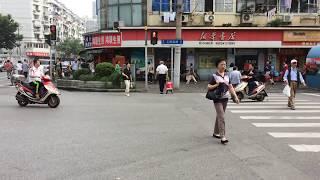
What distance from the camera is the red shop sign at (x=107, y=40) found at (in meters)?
31.2

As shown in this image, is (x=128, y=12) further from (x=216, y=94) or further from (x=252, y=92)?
(x=216, y=94)

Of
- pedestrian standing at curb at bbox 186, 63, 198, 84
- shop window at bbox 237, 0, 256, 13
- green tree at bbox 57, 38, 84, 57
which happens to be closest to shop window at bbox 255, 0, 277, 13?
shop window at bbox 237, 0, 256, 13

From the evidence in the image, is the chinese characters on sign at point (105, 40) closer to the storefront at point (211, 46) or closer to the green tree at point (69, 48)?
the storefront at point (211, 46)

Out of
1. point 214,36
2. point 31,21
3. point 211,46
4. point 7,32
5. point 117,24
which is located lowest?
point 211,46

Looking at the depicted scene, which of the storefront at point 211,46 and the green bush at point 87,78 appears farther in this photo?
the storefront at point 211,46

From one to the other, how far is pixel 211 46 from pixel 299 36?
20.6 feet

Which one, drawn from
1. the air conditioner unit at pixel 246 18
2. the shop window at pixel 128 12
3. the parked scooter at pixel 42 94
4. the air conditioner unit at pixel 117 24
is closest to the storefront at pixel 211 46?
the air conditioner unit at pixel 117 24

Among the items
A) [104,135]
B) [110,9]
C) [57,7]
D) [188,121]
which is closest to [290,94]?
[188,121]

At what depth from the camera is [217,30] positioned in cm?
3105

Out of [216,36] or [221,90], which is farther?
[216,36]

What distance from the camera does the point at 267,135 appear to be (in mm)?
9727

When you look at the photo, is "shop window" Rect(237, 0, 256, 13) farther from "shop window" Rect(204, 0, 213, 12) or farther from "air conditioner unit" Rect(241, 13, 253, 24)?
"shop window" Rect(204, 0, 213, 12)

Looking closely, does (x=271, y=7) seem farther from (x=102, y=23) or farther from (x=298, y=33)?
(x=102, y=23)

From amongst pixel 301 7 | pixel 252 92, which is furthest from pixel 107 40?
pixel 252 92
